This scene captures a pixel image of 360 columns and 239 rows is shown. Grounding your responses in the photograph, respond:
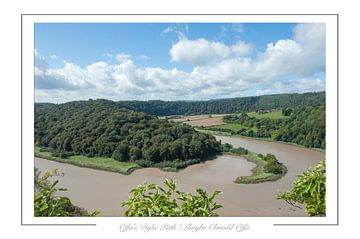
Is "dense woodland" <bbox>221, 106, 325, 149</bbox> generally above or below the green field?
above

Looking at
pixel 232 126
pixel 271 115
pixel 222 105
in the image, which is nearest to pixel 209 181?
pixel 232 126

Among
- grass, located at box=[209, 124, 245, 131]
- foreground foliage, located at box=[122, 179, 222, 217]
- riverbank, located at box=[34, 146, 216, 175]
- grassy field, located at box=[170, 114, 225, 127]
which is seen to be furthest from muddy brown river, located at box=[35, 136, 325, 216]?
foreground foliage, located at box=[122, 179, 222, 217]

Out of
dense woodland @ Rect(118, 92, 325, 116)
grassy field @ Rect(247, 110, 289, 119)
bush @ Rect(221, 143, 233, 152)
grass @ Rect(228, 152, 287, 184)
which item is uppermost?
dense woodland @ Rect(118, 92, 325, 116)

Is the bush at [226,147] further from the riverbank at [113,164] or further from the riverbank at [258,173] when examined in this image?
the riverbank at [113,164]

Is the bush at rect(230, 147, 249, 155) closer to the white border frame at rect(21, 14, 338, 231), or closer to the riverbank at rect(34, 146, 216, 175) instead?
the riverbank at rect(34, 146, 216, 175)
